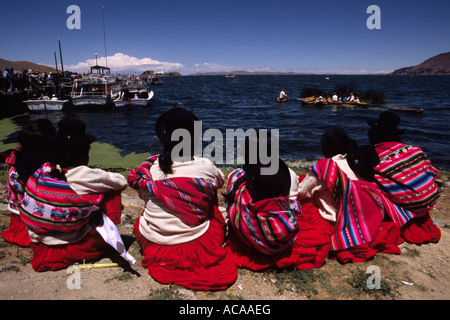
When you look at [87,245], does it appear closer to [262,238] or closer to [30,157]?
[30,157]

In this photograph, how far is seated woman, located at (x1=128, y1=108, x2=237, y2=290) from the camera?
2488mm

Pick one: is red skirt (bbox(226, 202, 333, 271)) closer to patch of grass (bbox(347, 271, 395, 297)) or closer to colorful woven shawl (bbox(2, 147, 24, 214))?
patch of grass (bbox(347, 271, 395, 297))

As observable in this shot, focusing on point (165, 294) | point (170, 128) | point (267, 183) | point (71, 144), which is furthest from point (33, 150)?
point (267, 183)

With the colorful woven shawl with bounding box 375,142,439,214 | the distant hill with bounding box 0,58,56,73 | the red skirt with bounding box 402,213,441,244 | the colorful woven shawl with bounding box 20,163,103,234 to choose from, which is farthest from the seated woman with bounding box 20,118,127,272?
the distant hill with bounding box 0,58,56,73

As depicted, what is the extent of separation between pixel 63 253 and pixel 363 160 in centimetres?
326

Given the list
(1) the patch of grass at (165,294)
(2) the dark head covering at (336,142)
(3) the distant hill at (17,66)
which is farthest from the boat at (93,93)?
(3) the distant hill at (17,66)

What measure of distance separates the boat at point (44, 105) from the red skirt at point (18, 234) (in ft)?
70.1

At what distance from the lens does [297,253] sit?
9.05 feet

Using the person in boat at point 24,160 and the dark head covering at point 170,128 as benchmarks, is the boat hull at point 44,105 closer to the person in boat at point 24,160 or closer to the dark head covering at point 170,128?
the person in boat at point 24,160

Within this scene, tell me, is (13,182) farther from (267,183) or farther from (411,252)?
(411,252)

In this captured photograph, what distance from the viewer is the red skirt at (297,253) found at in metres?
2.74

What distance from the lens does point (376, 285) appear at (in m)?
2.53

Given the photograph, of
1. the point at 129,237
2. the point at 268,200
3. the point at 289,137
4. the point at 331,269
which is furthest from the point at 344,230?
the point at 289,137

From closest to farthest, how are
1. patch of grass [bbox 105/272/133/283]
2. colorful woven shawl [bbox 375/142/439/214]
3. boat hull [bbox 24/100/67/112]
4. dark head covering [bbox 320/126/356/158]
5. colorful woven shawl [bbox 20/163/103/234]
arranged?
colorful woven shawl [bbox 20/163/103/234], patch of grass [bbox 105/272/133/283], colorful woven shawl [bbox 375/142/439/214], dark head covering [bbox 320/126/356/158], boat hull [bbox 24/100/67/112]
